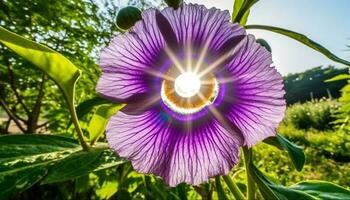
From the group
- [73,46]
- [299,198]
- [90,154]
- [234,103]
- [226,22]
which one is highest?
[73,46]

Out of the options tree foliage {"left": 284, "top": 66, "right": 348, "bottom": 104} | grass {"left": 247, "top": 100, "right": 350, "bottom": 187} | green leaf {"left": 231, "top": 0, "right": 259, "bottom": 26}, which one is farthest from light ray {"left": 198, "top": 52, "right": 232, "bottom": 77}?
tree foliage {"left": 284, "top": 66, "right": 348, "bottom": 104}

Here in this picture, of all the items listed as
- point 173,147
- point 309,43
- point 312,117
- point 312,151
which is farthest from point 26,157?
point 312,117

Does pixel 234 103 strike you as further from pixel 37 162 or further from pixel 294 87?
pixel 294 87

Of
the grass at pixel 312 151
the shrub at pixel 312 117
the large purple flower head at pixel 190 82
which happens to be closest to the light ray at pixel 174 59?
the large purple flower head at pixel 190 82

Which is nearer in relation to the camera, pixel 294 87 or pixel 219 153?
pixel 219 153

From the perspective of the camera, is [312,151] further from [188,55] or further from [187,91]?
[188,55]

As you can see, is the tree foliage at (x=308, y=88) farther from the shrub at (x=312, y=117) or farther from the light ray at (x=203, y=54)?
the light ray at (x=203, y=54)

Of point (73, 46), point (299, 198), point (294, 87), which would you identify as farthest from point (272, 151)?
point (294, 87)
